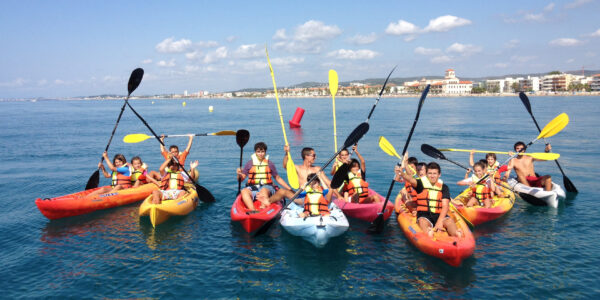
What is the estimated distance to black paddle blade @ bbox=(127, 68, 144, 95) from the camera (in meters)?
12.3

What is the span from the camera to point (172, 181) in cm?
1056

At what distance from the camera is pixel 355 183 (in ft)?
31.7

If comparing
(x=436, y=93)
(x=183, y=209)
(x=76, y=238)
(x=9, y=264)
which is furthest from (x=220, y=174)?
(x=436, y=93)

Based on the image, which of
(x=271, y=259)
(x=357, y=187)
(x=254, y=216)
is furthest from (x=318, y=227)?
(x=357, y=187)

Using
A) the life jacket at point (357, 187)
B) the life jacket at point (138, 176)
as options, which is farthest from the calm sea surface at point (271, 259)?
the life jacket at point (138, 176)

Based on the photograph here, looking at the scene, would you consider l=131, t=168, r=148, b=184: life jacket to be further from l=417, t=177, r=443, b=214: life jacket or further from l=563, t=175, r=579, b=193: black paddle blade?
l=563, t=175, r=579, b=193: black paddle blade

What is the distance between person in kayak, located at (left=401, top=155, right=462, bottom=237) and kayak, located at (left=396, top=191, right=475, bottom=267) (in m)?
0.18

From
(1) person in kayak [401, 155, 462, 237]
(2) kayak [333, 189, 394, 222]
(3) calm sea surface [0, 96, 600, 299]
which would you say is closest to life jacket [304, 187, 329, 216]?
(3) calm sea surface [0, 96, 600, 299]

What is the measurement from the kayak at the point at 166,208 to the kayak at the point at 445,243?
5709 mm

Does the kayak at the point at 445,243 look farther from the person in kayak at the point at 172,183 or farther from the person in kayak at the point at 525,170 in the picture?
the person in kayak at the point at 172,183

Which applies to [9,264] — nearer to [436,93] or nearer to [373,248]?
[373,248]

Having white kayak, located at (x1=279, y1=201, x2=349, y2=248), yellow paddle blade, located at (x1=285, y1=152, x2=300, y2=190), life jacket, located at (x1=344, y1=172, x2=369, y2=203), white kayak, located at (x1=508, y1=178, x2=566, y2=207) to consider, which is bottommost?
white kayak, located at (x1=508, y1=178, x2=566, y2=207)

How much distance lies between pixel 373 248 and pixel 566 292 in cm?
343

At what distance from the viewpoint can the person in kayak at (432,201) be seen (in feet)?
24.1
